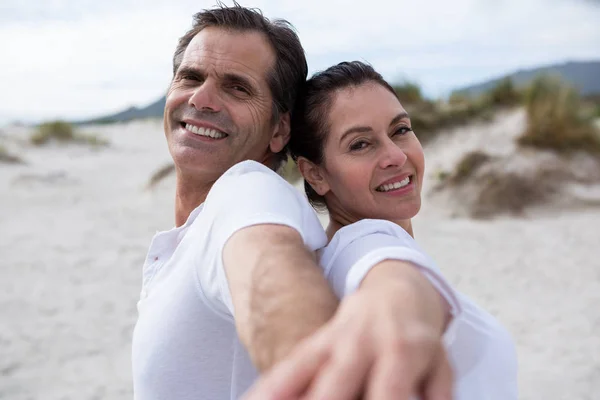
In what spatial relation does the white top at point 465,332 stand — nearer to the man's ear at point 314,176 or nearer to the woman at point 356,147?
the woman at point 356,147

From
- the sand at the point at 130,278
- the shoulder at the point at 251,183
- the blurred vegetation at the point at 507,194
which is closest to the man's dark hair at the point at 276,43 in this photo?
the shoulder at the point at 251,183

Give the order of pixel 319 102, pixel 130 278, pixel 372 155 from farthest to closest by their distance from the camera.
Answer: pixel 130 278 < pixel 319 102 < pixel 372 155

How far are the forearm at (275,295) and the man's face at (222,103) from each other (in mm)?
881

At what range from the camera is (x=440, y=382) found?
56 cm

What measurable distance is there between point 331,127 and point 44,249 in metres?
6.18

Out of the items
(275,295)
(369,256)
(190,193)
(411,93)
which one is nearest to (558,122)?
(411,93)

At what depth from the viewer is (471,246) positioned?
655cm

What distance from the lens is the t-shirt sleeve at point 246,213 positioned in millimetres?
916

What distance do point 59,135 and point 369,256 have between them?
16.6m

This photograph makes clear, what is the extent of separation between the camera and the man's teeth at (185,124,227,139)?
5.61ft

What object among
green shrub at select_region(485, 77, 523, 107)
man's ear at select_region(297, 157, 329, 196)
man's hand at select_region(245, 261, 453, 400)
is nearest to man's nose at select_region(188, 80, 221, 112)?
man's ear at select_region(297, 157, 329, 196)

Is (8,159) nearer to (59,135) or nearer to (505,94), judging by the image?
(59,135)

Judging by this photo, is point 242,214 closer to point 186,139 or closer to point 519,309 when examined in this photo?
point 186,139

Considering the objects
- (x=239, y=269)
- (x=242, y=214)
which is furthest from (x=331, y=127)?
(x=239, y=269)
